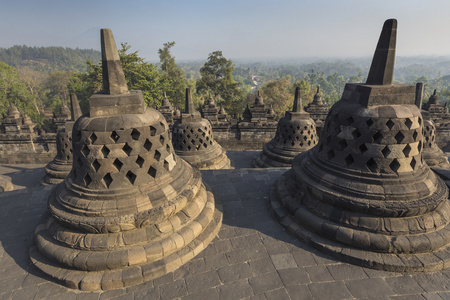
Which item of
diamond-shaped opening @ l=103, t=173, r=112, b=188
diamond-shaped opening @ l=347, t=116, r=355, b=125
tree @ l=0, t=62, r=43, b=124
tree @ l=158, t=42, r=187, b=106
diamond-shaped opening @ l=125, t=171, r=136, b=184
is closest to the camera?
diamond-shaped opening @ l=103, t=173, r=112, b=188

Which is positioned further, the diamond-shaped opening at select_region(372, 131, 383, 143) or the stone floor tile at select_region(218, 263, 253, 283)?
the diamond-shaped opening at select_region(372, 131, 383, 143)

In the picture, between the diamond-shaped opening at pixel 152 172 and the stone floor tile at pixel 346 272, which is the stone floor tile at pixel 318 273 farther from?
the diamond-shaped opening at pixel 152 172

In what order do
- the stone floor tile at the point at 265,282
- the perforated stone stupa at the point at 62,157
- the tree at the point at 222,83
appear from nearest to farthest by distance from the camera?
the stone floor tile at the point at 265,282 < the perforated stone stupa at the point at 62,157 < the tree at the point at 222,83

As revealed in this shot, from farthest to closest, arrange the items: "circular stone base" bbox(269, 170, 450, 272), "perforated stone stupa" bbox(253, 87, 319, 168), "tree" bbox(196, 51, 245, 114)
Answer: "tree" bbox(196, 51, 245, 114) → "perforated stone stupa" bbox(253, 87, 319, 168) → "circular stone base" bbox(269, 170, 450, 272)

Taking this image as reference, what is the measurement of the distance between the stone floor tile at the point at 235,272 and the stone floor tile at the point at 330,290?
994mm

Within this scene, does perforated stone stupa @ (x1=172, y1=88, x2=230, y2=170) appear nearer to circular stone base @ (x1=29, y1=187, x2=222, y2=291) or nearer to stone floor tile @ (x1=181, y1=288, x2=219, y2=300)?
circular stone base @ (x1=29, y1=187, x2=222, y2=291)

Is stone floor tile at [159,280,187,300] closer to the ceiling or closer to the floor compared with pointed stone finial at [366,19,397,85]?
closer to the floor

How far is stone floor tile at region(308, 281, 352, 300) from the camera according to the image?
331 centimetres

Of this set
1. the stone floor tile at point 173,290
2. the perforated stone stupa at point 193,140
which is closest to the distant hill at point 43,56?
the perforated stone stupa at point 193,140

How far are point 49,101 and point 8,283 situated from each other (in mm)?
66982

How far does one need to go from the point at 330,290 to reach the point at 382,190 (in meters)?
1.91

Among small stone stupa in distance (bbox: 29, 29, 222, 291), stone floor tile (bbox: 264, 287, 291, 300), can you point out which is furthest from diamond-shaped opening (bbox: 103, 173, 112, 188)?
stone floor tile (bbox: 264, 287, 291, 300)

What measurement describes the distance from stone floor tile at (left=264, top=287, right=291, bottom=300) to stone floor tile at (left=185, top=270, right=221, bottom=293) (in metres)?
0.79

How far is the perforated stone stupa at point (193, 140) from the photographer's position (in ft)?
31.9
